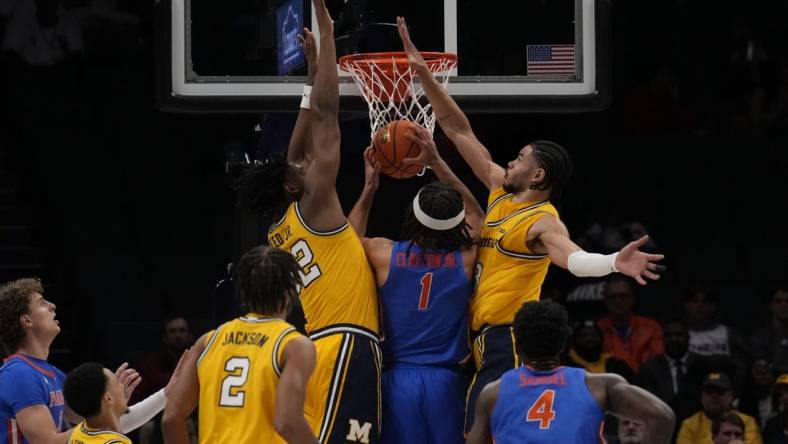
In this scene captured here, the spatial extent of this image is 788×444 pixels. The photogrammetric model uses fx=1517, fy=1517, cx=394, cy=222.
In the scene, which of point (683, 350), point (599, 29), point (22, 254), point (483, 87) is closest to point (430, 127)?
point (483, 87)

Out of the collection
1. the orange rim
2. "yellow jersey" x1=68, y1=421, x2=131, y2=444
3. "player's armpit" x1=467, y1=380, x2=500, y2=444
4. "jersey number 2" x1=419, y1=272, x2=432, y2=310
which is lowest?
"yellow jersey" x1=68, y1=421, x2=131, y2=444

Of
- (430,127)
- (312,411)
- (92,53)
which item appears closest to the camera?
(312,411)

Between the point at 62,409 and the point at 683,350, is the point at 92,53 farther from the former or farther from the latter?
the point at 62,409

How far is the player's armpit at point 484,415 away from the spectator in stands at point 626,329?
5.59m

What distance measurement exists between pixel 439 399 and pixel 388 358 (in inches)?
13.1

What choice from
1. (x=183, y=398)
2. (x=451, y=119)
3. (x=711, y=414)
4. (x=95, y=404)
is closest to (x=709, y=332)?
(x=711, y=414)

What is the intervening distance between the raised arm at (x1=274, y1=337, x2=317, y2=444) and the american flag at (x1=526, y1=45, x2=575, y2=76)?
2.96 meters

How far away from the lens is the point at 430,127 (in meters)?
7.54

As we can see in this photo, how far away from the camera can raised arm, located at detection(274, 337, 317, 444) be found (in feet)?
17.5

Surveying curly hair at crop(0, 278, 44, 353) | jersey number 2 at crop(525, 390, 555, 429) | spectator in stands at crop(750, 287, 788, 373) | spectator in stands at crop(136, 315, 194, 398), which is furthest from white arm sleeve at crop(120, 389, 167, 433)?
spectator in stands at crop(750, 287, 788, 373)

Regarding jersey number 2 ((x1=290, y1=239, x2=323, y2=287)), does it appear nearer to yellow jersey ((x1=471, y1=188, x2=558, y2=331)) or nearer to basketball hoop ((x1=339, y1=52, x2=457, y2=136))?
yellow jersey ((x1=471, y1=188, x2=558, y2=331))

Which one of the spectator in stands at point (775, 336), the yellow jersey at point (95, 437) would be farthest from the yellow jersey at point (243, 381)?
the spectator in stands at point (775, 336)

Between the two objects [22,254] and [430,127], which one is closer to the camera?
[430,127]

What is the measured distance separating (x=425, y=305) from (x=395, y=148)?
78cm
